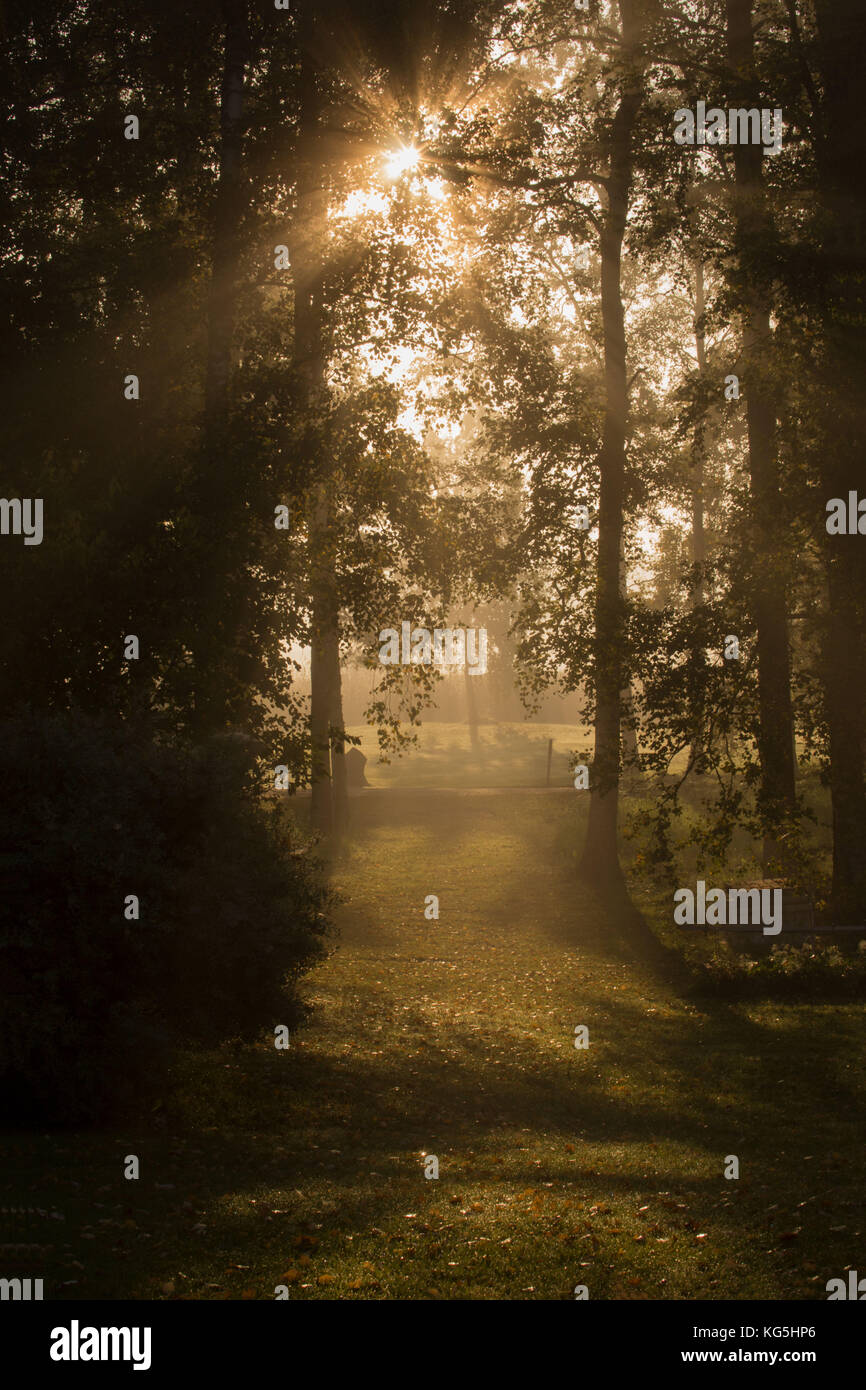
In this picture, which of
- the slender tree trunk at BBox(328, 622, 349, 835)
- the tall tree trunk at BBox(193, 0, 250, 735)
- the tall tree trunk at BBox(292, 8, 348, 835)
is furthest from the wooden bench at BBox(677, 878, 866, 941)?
the slender tree trunk at BBox(328, 622, 349, 835)

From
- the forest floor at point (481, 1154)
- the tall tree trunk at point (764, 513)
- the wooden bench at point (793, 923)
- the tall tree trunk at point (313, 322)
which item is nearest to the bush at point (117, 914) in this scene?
the forest floor at point (481, 1154)

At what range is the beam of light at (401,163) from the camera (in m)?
17.8

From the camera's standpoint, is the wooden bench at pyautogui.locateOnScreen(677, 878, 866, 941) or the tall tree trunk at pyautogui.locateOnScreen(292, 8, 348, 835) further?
the wooden bench at pyautogui.locateOnScreen(677, 878, 866, 941)

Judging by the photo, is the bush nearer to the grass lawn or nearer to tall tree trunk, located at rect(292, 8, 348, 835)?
tall tree trunk, located at rect(292, 8, 348, 835)

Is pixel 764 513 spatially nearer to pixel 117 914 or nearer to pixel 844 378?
pixel 844 378

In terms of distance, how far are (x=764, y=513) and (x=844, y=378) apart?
2336 mm

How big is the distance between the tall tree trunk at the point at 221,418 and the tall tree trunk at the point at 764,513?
7559mm

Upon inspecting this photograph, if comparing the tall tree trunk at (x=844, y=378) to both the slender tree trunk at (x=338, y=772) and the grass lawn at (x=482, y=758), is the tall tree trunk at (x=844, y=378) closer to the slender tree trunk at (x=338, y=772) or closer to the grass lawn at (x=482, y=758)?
the slender tree trunk at (x=338, y=772)

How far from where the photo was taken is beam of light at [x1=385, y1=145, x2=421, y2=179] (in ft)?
58.5

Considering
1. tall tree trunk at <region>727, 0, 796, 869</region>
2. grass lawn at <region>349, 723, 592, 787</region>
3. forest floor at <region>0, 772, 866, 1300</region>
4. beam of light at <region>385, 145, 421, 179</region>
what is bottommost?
forest floor at <region>0, 772, 866, 1300</region>

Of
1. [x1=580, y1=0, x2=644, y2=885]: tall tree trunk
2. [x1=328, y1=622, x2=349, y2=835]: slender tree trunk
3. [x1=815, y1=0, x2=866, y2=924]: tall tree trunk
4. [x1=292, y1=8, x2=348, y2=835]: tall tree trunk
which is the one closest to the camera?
[x1=292, y1=8, x2=348, y2=835]: tall tree trunk

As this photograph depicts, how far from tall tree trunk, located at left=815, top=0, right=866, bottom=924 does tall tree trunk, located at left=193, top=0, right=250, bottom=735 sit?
8718 mm

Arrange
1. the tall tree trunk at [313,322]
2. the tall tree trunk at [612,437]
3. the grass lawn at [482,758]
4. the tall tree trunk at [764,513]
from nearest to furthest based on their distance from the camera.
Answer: the tall tree trunk at [313,322] < the tall tree trunk at [764,513] < the tall tree trunk at [612,437] < the grass lawn at [482,758]
